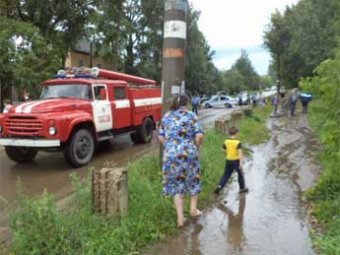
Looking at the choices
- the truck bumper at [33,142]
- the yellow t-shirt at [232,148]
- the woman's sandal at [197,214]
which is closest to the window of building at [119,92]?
the truck bumper at [33,142]

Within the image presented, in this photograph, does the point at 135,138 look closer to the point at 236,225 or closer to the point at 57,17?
the point at 236,225

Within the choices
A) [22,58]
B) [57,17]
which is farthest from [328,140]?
[57,17]

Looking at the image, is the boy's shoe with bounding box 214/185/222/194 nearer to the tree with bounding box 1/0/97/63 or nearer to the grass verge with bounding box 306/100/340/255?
the grass verge with bounding box 306/100/340/255

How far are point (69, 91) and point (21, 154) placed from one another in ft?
6.35

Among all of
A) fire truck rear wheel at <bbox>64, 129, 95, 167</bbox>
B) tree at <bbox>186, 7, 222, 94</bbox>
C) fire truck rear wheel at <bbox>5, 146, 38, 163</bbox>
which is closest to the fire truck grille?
fire truck rear wheel at <bbox>64, 129, 95, 167</bbox>

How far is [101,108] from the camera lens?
13.4m

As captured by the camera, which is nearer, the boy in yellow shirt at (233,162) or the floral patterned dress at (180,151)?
the floral patterned dress at (180,151)

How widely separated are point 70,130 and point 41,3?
72.2 ft

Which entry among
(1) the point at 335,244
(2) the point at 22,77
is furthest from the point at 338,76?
(2) the point at 22,77

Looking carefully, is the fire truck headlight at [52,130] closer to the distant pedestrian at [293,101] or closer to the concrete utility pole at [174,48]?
the concrete utility pole at [174,48]

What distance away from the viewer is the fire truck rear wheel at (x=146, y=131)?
16297 mm

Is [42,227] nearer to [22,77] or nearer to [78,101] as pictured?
[78,101]

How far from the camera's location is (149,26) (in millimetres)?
50625

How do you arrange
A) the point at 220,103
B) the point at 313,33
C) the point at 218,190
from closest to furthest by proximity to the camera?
the point at 218,190 < the point at 313,33 < the point at 220,103
